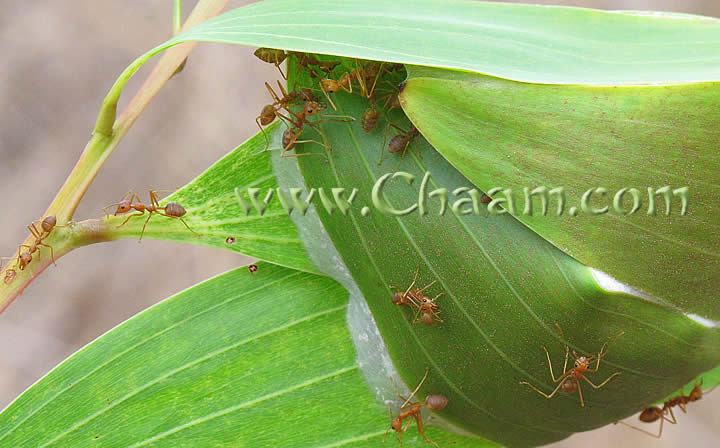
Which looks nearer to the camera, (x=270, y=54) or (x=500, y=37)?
(x=500, y=37)

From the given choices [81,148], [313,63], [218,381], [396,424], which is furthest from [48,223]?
[81,148]

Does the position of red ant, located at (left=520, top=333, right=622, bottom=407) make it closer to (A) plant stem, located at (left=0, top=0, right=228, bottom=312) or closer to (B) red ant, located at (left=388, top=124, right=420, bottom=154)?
(B) red ant, located at (left=388, top=124, right=420, bottom=154)

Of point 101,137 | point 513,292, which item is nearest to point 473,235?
point 513,292

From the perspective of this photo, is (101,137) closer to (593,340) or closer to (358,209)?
(358,209)

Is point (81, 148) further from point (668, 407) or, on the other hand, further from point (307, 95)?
point (668, 407)

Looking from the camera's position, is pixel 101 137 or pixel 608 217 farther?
pixel 101 137

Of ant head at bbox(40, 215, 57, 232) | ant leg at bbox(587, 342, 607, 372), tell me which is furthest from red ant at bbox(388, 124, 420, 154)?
ant head at bbox(40, 215, 57, 232)
